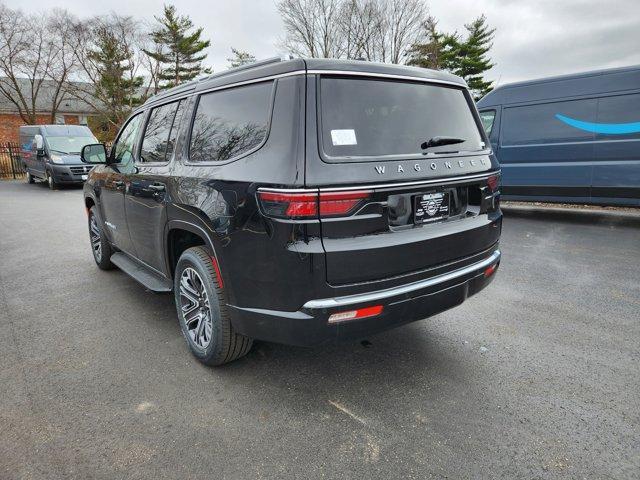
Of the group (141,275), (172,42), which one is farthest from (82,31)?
(141,275)

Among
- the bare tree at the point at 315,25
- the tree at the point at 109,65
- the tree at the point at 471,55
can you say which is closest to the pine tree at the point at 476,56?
the tree at the point at 471,55

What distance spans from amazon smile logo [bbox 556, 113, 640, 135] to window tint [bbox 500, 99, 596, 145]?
0.12 feet

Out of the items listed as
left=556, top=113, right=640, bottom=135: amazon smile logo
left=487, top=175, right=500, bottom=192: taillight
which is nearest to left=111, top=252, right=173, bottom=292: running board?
left=487, top=175, right=500, bottom=192: taillight

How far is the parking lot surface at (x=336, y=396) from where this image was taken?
6.68ft

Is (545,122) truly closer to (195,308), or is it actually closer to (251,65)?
(251,65)

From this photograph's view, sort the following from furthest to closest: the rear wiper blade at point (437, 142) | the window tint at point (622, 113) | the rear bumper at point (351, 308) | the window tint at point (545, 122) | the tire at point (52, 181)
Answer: the tire at point (52, 181) < the window tint at point (545, 122) < the window tint at point (622, 113) < the rear wiper blade at point (437, 142) < the rear bumper at point (351, 308)

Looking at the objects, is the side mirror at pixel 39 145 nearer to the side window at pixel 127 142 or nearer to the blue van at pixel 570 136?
the side window at pixel 127 142

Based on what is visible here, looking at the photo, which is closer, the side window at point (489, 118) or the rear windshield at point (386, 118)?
the rear windshield at point (386, 118)

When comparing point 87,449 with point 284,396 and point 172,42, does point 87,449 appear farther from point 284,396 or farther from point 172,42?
point 172,42

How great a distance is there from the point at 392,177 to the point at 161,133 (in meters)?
2.15

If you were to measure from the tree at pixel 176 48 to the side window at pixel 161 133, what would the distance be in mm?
34249

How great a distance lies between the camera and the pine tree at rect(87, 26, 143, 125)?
29969 mm

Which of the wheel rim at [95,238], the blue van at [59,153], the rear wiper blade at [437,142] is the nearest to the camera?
the rear wiper blade at [437,142]

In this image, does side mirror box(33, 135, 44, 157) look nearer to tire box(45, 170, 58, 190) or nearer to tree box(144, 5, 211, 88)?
tire box(45, 170, 58, 190)
